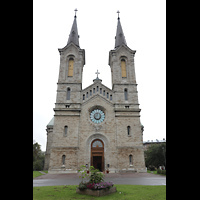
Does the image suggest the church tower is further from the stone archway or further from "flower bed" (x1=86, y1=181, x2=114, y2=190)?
"flower bed" (x1=86, y1=181, x2=114, y2=190)

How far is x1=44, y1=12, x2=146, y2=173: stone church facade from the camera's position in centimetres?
2736

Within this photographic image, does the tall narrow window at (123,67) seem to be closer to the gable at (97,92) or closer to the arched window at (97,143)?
the gable at (97,92)

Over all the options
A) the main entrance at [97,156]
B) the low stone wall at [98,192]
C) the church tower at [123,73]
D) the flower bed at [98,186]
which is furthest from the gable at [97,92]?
the low stone wall at [98,192]

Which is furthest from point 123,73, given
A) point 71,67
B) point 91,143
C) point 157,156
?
point 157,156

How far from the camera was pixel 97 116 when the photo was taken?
99.4 ft

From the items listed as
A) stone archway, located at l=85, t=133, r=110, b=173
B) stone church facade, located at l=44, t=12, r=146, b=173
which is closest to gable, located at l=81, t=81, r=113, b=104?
stone church facade, located at l=44, t=12, r=146, b=173
